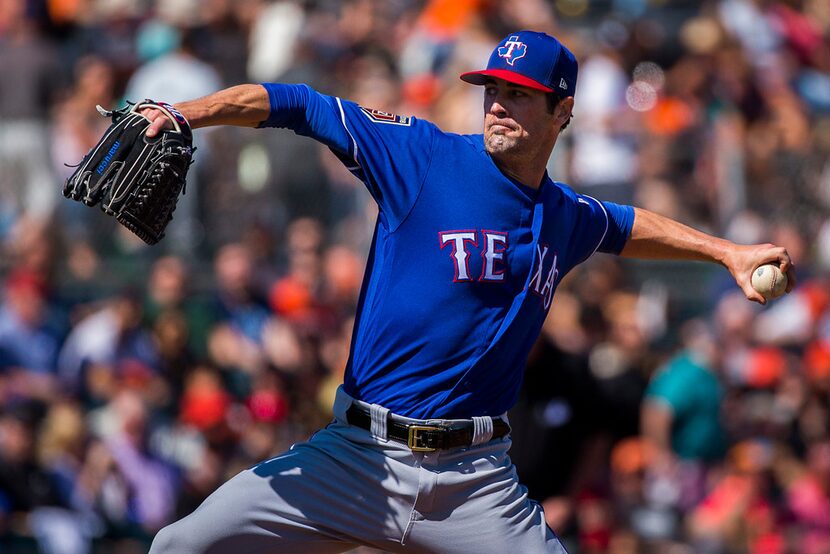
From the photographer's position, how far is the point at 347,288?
10039 millimetres

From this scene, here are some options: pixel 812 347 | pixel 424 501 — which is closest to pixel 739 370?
pixel 812 347

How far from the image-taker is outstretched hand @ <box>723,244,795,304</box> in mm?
5059

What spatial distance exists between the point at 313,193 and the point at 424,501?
575 cm

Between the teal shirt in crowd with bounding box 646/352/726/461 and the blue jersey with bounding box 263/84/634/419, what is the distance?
448 centimetres

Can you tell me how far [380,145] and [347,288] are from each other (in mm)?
5228

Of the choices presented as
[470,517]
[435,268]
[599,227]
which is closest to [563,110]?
[599,227]

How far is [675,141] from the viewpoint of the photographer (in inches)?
410

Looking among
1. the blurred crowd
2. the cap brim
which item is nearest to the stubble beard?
the cap brim

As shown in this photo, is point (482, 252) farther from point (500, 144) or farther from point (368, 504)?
point (368, 504)

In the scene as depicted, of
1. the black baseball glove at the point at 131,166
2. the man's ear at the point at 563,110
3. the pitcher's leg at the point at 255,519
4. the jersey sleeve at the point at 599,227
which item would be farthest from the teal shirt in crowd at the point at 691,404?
the black baseball glove at the point at 131,166

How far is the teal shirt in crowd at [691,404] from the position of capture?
30.3 ft

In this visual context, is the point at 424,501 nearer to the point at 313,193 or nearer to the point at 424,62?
the point at 313,193

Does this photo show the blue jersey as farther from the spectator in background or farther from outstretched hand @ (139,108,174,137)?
the spectator in background

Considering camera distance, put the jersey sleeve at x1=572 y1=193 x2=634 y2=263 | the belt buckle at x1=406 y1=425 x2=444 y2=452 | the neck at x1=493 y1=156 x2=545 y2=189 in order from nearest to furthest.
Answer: the belt buckle at x1=406 y1=425 x2=444 y2=452, the neck at x1=493 y1=156 x2=545 y2=189, the jersey sleeve at x1=572 y1=193 x2=634 y2=263
